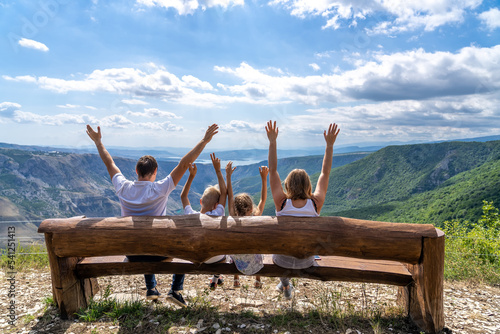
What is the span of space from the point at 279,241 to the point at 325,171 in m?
0.98

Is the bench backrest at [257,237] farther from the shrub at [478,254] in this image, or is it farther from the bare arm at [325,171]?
the shrub at [478,254]

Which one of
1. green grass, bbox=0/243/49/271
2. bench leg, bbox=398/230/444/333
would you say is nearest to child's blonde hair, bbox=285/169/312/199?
bench leg, bbox=398/230/444/333

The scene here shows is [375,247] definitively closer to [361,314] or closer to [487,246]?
[361,314]

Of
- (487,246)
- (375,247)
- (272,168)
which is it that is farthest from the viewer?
(487,246)

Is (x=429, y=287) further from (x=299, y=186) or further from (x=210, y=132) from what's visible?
(x=210, y=132)

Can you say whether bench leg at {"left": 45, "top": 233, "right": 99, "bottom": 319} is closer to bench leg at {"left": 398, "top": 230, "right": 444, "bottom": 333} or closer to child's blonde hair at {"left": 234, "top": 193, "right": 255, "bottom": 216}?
child's blonde hair at {"left": 234, "top": 193, "right": 255, "bottom": 216}

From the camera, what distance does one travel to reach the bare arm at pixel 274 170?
3791 mm

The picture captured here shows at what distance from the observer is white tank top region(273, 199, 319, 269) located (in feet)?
12.2

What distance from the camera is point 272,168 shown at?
3885mm

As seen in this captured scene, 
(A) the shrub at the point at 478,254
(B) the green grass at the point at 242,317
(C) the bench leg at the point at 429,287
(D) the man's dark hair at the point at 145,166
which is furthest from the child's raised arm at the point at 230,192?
(A) the shrub at the point at 478,254

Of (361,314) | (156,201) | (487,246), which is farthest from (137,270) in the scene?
(487,246)

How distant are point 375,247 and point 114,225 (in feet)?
9.15

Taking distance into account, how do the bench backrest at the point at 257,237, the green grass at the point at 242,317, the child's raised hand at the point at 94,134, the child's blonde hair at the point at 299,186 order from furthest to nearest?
the child's raised hand at the point at 94,134
the child's blonde hair at the point at 299,186
the green grass at the point at 242,317
the bench backrest at the point at 257,237

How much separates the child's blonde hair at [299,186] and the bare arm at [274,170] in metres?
0.11
